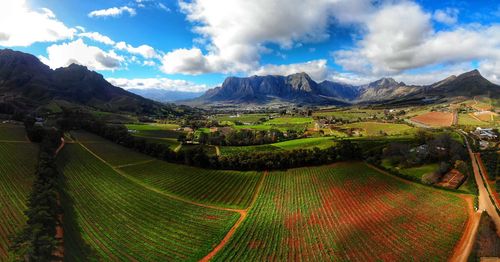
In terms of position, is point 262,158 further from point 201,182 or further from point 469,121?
point 469,121

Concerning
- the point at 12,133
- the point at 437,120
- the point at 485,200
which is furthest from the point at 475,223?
the point at 437,120

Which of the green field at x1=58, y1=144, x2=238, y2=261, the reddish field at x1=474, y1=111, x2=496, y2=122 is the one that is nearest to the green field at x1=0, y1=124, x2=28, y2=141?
the green field at x1=58, y1=144, x2=238, y2=261

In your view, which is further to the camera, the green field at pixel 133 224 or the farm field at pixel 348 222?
the farm field at pixel 348 222

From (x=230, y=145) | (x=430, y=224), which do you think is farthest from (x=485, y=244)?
(x=230, y=145)

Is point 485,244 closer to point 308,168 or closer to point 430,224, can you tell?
point 430,224

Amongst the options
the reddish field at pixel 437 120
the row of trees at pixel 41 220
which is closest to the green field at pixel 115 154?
the row of trees at pixel 41 220

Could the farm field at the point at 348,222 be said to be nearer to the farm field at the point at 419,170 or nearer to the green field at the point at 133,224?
the green field at the point at 133,224
